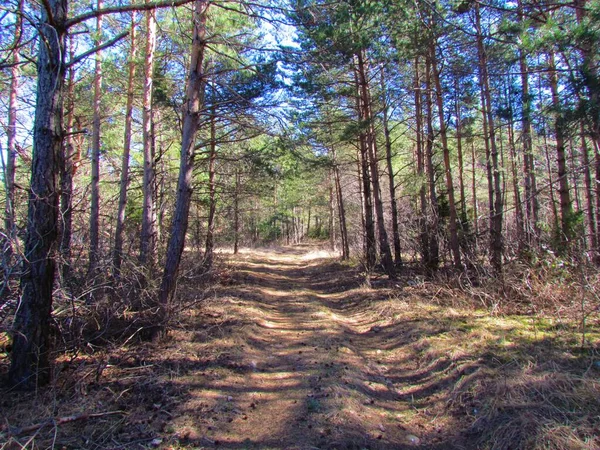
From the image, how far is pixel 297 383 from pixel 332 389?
0.55 meters

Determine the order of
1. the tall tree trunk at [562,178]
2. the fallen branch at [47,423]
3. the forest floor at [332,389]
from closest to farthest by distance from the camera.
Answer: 1. the fallen branch at [47,423]
2. the forest floor at [332,389]
3. the tall tree trunk at [562,178]

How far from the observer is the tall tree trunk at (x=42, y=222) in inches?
143

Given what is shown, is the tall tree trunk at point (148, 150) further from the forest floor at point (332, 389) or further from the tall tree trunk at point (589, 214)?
the tall tree trunk at point (589, 214)

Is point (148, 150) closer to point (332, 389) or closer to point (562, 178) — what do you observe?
point (332, 389)

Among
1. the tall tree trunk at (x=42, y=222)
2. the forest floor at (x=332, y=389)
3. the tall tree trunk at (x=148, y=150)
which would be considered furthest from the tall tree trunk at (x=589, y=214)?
the tall tree trunk at (x=148, y=150)

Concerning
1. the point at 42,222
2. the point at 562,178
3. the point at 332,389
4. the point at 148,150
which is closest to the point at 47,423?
the point at 42,222

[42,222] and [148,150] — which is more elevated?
[148,150]

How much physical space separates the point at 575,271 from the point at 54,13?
824 centimetres

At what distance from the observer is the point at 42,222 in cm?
371

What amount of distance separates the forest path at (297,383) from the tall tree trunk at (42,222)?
1.60m

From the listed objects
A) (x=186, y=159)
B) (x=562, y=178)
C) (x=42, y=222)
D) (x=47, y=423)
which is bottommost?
(x=47, y=423)

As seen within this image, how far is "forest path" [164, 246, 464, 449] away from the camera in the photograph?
11.5 feet

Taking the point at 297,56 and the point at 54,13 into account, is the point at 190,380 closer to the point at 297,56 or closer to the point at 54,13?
the point at 54,13

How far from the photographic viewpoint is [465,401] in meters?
4.07
